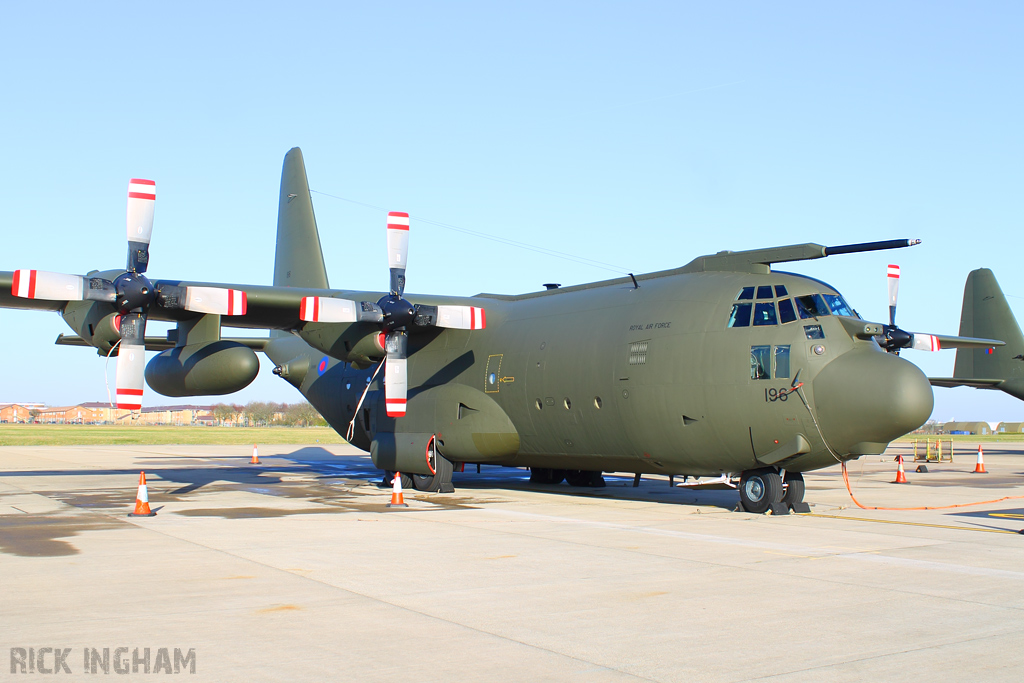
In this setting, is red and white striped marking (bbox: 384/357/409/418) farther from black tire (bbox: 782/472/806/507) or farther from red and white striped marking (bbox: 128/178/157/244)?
black tire (bbox: 782/472/806/507)

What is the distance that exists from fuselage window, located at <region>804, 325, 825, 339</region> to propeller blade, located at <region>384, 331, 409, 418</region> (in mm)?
8008

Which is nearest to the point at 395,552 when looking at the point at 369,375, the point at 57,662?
Answer: the point at 57,662

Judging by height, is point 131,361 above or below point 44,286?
below

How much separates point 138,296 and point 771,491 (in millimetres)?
11563

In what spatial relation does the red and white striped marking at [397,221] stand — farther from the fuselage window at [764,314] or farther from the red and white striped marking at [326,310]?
the fuselage window at [764,314]

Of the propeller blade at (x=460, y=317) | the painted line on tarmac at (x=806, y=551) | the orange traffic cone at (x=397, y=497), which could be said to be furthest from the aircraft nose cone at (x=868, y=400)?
the propeller blade at (x=460, y=317)

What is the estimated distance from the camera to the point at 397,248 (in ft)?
59.6

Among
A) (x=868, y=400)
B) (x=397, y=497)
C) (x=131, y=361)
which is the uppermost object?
(x=131, y=361)

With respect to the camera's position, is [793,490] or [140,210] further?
[140,210]

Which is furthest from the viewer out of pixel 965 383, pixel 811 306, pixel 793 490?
pixel 965 383

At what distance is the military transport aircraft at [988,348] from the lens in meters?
36.5

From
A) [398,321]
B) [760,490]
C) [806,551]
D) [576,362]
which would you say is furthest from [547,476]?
[806,551]

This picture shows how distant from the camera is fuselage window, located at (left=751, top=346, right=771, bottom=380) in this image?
1320 cm

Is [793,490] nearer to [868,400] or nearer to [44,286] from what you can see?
[868,400]
